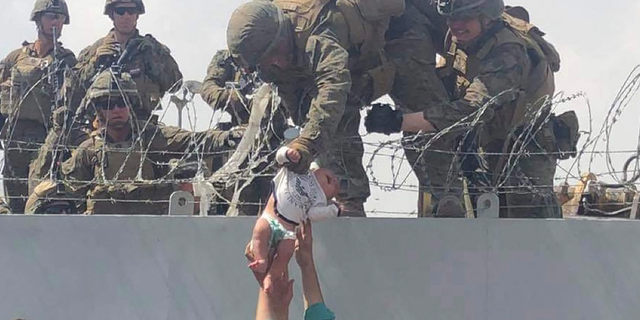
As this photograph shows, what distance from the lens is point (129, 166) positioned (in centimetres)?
644

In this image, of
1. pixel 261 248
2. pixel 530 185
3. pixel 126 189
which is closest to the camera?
pixel 261 248

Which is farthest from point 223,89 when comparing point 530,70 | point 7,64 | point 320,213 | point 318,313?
point 318,313

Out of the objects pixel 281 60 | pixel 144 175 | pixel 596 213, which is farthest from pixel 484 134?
pixel 144 175

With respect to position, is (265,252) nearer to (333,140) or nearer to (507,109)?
(333,140)

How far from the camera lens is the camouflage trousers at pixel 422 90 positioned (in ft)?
18.9

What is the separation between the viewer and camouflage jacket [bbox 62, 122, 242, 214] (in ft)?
20.5

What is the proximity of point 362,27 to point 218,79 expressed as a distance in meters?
2.24

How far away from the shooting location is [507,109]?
5.98m

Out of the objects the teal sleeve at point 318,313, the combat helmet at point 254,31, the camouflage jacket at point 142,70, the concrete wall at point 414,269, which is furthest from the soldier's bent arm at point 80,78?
the teal sleeve at point 318,313

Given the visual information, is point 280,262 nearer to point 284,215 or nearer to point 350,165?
point 284,215

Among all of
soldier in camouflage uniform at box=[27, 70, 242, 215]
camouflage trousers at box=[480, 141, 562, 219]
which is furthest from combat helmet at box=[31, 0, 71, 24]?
camouflage trousers at box=[480, 141, 562, 219]

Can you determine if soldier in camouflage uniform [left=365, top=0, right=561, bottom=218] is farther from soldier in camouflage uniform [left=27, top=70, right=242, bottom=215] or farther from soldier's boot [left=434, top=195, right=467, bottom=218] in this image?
soldier in camouflage uniform [left=27, top=70, right=242, bottom=215]

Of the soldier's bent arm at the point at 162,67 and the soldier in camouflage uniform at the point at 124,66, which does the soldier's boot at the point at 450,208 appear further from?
the soldier's bent arm at the point at 162,67

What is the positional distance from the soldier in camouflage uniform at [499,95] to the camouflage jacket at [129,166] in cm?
110
